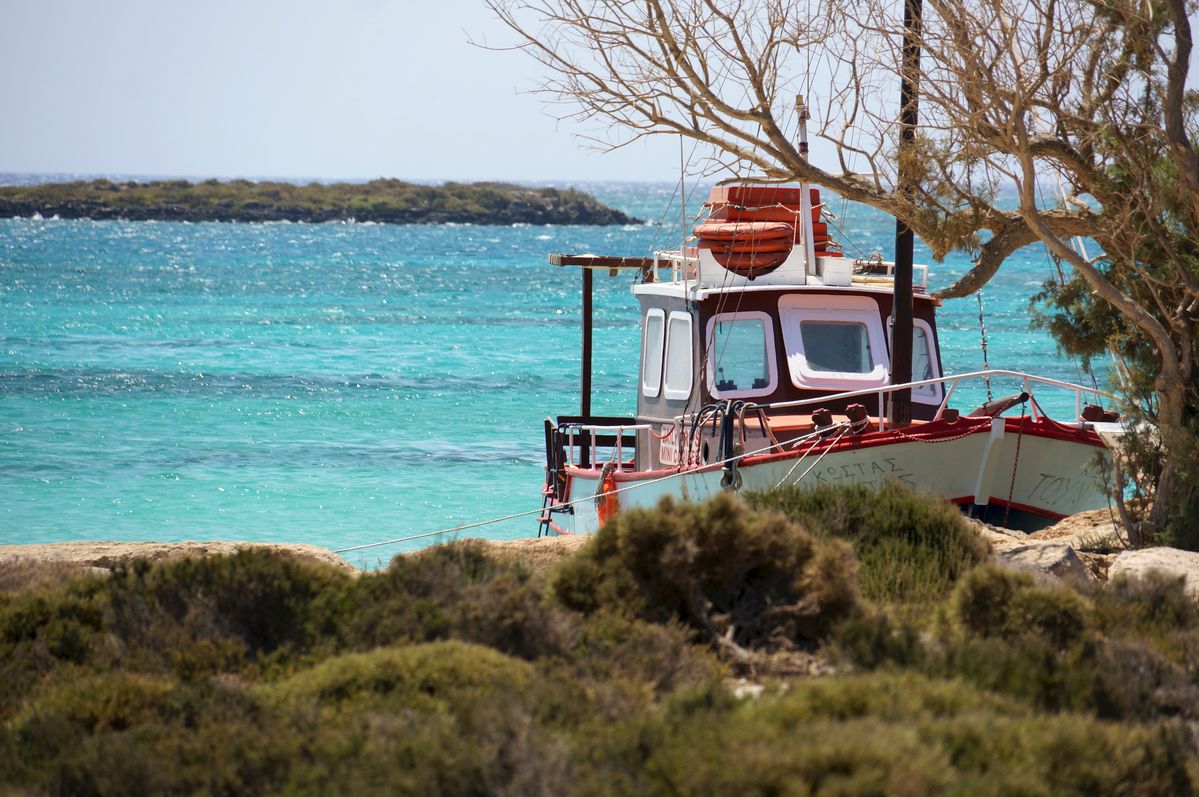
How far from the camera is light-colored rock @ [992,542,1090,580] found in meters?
7.66

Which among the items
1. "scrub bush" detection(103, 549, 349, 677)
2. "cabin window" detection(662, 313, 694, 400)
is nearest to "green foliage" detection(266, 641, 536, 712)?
"scrub bush" detection(103, 549, 349, 677)

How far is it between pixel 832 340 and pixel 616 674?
7737 mm

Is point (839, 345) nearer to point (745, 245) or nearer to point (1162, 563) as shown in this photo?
point (745, 245)

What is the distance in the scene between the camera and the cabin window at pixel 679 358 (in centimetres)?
1261

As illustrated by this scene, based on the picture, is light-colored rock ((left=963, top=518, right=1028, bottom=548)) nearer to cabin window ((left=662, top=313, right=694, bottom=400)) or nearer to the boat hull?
the boat hull

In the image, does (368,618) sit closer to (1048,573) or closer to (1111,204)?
(1048,573)

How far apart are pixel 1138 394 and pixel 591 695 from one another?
6301 mm

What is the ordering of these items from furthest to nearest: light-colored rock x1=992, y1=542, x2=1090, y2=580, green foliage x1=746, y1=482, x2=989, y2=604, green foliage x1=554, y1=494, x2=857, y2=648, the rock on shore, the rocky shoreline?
the rock on shore
the rocky shoreline
light-colored rock x1=992, y1=542, x2=1090, y2=580
green foliage x1=746, y1=482, x2=989, y2=604
green foliage x1=554, y1=494, x2=857, y2=648

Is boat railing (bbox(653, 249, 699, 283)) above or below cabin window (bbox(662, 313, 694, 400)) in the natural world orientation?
above

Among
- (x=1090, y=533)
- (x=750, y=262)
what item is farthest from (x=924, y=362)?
(x=1090, y=533)

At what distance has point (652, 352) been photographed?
44.3ft

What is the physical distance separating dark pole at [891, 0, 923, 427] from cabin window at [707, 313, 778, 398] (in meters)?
1.21

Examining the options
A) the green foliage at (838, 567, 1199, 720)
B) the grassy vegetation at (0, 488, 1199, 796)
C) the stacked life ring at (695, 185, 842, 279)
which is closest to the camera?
the grassy vegetation at (0, 488, 1199, 796)

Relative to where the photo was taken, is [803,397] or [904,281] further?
[803,397]
